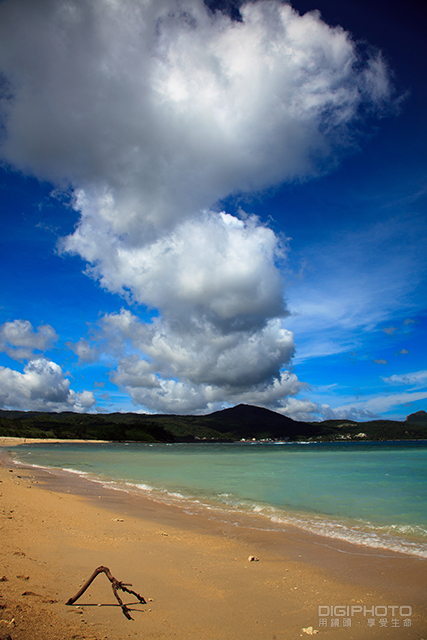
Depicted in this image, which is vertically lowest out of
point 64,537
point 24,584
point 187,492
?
point 187,492

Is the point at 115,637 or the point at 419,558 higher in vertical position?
the point at 115,637

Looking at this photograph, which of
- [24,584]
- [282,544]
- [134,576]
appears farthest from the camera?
[282,544]

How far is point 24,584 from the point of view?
4984 mm

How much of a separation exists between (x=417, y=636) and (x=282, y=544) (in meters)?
4.62

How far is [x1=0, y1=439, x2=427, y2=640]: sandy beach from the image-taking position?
14.4ft

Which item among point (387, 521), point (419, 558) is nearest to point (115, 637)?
point (419, 558)

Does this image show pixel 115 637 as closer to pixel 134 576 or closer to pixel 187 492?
pixel 134 576

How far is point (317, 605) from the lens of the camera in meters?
5.37

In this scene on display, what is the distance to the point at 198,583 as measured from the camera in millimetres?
6043

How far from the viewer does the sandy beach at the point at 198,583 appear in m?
4.39

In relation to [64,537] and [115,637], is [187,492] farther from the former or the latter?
[115,637]

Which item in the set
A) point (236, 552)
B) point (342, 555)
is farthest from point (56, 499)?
point (342, 555)

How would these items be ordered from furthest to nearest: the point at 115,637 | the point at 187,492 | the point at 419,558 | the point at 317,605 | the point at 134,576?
the point at 187,492 → the point at 419,558 → the point at 134,576 → the point at 317,605 → the point at 115,637

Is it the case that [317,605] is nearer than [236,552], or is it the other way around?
[317,605]
